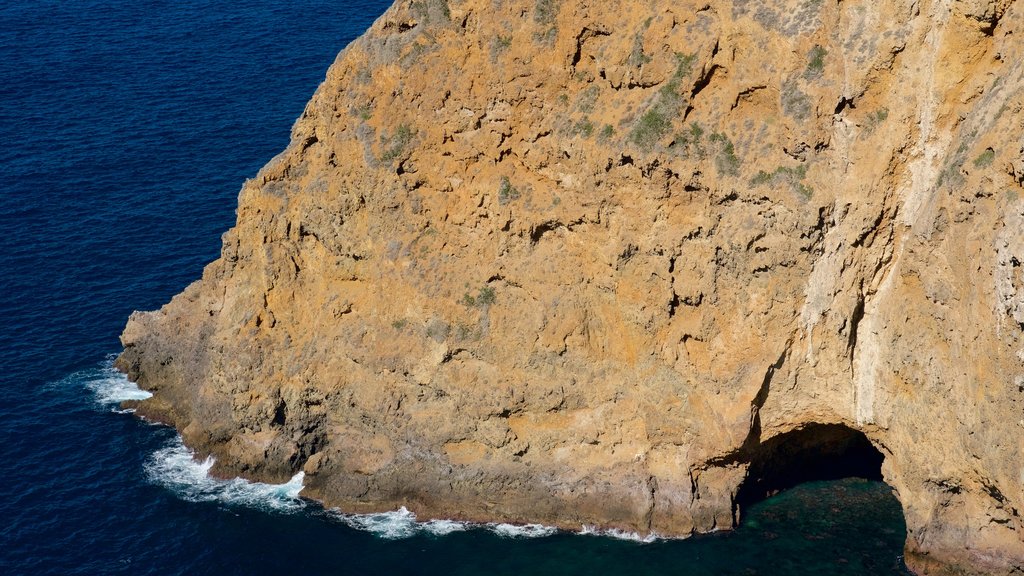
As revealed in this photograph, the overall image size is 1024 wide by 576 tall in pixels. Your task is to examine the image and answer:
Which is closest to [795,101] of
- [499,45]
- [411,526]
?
[499,45]

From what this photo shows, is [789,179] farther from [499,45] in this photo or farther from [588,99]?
[499,45]

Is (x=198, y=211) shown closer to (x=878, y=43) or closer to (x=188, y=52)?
(x=188, y=52)

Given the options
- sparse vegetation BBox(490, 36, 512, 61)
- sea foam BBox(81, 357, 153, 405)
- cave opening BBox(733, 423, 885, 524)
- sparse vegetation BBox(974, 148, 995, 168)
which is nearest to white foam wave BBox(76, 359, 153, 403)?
sea foam BBox(81, 357, 153, 405)

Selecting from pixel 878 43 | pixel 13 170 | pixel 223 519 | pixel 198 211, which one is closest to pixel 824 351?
pixel 878 43

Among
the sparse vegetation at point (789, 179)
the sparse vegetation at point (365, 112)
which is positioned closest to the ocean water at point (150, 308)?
the sparse vegetation at point (789, 179)

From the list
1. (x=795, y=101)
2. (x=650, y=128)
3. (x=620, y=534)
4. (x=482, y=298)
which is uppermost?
(x=795, y=101)

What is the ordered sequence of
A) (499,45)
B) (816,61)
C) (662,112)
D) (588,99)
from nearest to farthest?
(816,61)
(662,112)
(588,99)
(499,45)

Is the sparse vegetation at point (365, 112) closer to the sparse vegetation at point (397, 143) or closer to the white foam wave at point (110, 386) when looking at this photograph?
the sparse vegetation at point (397, 143)

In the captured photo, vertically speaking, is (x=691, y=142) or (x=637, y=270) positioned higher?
(x=691, y=142)
